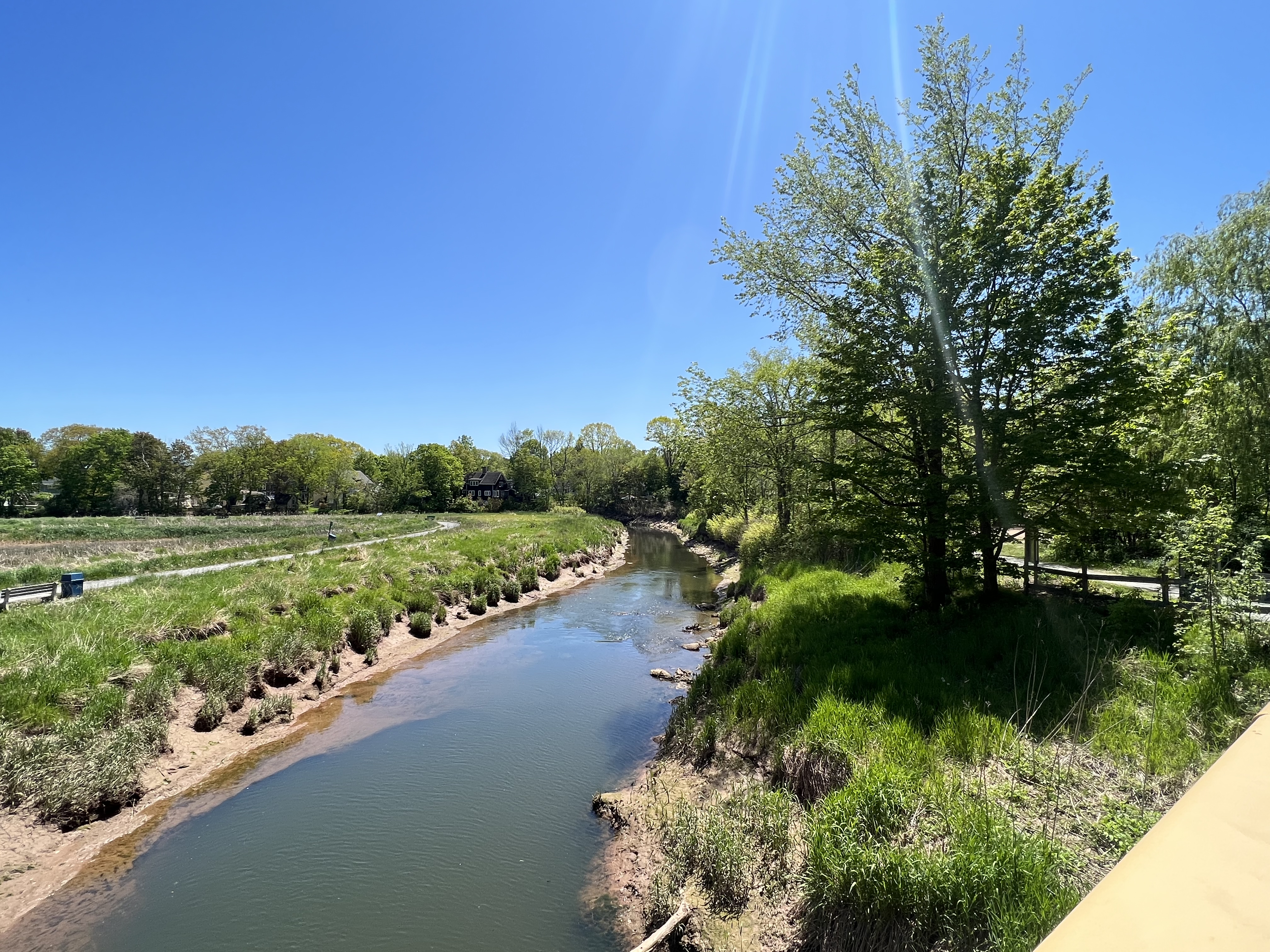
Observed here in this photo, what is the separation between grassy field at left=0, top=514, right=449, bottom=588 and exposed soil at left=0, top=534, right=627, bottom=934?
12910 millimetres

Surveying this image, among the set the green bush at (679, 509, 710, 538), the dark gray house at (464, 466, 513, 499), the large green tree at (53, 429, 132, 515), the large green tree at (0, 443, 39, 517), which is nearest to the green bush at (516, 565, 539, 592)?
the green bush at (679, 509, 710, 538)

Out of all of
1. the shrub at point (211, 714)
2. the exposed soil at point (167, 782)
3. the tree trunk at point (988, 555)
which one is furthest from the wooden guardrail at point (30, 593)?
the tree trunk at point (988, 555)

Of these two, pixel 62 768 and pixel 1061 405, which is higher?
pixel 1061 405

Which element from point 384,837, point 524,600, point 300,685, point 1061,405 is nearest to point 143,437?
point 524,600

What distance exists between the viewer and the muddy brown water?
649 cm

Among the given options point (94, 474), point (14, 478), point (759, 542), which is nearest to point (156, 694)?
point (759, 542)

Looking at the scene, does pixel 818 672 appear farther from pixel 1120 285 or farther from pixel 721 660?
pixel 1120 285

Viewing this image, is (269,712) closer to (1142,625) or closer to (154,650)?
(154,650)

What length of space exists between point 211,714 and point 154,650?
196 centimetres

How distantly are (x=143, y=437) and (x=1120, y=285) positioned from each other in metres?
108

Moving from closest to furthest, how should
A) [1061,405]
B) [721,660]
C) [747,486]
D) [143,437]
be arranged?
[1061,405], [721,660], [747,486], [143,437]

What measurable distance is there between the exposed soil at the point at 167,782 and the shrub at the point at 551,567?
12501 mm

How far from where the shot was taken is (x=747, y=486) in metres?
37.0

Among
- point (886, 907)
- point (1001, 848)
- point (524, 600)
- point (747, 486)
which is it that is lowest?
point (524, 600)
